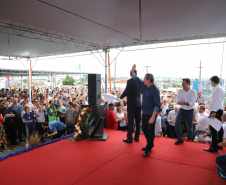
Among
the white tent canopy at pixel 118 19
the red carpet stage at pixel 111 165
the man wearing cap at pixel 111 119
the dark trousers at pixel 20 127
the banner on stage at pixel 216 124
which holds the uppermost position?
the white tent canopy at pixel 118 19

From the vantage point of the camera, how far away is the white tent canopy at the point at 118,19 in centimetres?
407

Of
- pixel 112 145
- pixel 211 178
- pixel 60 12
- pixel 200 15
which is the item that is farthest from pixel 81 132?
pixel 200 15

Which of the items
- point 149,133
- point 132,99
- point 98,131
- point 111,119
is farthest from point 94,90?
point 149,133

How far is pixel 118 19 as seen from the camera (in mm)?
5102

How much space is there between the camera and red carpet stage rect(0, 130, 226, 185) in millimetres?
2227

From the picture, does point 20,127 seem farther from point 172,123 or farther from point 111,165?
point 172,123

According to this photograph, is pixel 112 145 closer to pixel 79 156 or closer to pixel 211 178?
pixel 79 156

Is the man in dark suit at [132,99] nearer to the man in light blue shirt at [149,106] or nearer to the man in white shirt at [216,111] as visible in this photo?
the man in light blue shirt at [149,106]

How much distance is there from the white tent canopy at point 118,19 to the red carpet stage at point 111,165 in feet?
10.4

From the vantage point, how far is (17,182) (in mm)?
2213

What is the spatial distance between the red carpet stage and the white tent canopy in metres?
3.16

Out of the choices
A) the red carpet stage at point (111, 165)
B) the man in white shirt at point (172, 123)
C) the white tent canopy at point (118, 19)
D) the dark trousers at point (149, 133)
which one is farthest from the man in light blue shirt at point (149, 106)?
the man in white shirt at point (172, 123)

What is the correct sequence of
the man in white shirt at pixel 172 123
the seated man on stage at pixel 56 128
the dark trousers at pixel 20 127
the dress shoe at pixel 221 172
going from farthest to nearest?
1. the dark trousers at pixel 20 127
2. the seated man on stage at pixel 56 128
3. the man in white shirt at pixel 172 123
4. the dress shoe at pixel 221 172

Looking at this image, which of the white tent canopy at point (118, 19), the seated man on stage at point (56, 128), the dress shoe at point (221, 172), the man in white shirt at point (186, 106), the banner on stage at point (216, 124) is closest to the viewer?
the dress shoe at point (221, 172)
